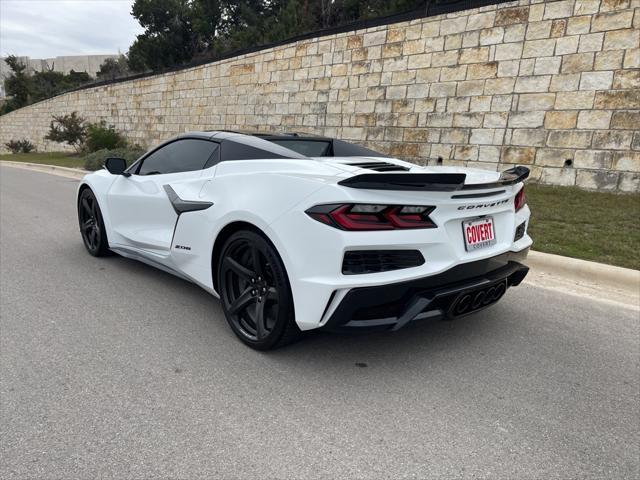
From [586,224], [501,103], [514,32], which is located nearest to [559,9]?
[514,32]

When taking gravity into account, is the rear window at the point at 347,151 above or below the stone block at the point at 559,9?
below

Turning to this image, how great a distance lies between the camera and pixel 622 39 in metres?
7.63

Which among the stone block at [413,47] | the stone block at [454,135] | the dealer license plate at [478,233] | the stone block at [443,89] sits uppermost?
the stone block at [413,47]

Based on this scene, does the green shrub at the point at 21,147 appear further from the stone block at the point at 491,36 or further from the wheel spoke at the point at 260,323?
the wheel spoke at the point at 260,323

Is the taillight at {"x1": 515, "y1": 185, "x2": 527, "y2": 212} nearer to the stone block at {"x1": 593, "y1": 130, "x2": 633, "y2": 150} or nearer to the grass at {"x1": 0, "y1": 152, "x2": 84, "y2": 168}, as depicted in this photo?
the stone block at {"x1": 593, "y1": 130, "x2": 633, "y2": 150}

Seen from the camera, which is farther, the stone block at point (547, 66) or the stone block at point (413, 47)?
the stone block at point (413, 47)

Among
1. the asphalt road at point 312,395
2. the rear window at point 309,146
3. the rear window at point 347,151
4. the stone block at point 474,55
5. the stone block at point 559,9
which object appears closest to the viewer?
the asphalt road at point 312,395

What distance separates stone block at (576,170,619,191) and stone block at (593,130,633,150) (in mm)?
448

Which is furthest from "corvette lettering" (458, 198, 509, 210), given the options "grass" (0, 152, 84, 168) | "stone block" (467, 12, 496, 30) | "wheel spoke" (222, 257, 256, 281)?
"grass" (0, 152, 84, 168)

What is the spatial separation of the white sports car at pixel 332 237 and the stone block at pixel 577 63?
6.40m

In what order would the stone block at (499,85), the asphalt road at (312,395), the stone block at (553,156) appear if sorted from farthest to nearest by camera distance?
the stone block at (499,85) < the stone block at (553,156) < the asphalt road at (312,395)

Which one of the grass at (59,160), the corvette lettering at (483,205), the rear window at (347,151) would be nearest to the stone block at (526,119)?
the rear window at (347,151)

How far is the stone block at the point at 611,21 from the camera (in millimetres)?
7582

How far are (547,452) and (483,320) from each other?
1.48 meters
